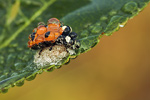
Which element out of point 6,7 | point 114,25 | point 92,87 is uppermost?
point 6,7

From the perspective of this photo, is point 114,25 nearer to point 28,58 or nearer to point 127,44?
point 28,58

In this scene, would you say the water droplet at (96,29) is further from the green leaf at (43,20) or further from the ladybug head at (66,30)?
the ladybug head at (66,30)

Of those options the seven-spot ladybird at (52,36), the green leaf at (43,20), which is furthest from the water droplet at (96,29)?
the seven-spot ladybird at (52,36)

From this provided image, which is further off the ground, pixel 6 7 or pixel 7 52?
pixel 6 7

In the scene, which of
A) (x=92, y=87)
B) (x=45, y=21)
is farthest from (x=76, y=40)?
(x=92, y=87)

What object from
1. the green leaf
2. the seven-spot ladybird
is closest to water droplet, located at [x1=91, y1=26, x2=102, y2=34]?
the green leaf
